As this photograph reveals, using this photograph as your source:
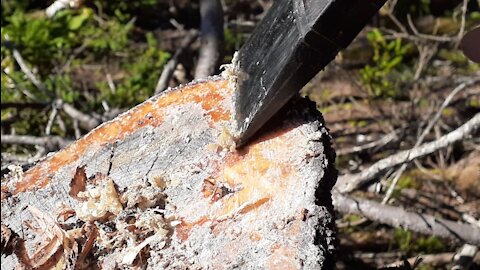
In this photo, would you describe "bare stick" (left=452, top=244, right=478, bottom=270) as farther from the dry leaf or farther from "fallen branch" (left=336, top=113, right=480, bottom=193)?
the dry leaf

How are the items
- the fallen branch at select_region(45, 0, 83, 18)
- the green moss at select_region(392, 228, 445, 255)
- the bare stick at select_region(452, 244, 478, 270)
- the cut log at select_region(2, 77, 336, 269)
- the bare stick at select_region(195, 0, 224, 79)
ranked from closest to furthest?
the cut log at select_region(2, 77, 336, 269)
the bare stick at select_region(452, 244, 478, 270)
the green moss at select_region(392, 228, 445, 255)
the bare stick at select_region(195, 0, 224, 79)
the fallen branch at select_region(45, 0, 83, 18)

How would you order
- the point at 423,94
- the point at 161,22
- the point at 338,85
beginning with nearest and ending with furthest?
the point at 423,94, the point at 338,85, the point at 161,22

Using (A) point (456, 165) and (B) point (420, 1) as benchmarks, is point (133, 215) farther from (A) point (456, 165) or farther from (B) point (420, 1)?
(B) point (420, 1)

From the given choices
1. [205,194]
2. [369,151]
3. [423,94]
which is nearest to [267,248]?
[205,194]

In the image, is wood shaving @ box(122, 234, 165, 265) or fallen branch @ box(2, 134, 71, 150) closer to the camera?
wood shaving @ box(122, 234, 165, 265)

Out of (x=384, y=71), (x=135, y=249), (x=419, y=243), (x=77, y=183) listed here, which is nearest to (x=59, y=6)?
(x=384, y=71)

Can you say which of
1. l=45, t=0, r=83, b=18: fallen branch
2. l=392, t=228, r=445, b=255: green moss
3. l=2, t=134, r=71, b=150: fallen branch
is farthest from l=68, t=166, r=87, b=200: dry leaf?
l=45, t=0, r=83, b=18: fallen branch
